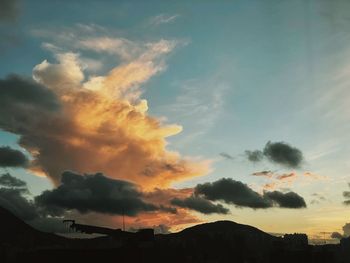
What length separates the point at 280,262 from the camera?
199 meters

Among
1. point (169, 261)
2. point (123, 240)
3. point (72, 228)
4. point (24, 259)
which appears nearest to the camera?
point (72, 228)

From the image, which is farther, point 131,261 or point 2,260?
point 2,260

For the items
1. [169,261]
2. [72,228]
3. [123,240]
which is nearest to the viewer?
[72,228]

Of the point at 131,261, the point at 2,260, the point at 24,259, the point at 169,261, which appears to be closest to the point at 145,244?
the point at 131,261

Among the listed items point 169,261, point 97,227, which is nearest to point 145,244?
point 97,227

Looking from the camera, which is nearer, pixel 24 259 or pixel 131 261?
pixel 131 261

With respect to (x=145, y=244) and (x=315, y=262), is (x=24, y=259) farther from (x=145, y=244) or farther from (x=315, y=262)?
(x=315, y=262)

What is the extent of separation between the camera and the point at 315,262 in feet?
641

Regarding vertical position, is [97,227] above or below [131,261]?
above

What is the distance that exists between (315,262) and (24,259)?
116m

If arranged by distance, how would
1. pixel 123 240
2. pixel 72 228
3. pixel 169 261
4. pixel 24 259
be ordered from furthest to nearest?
pixel 169 261 < pixel 24 259 < pixel 123 240 < pixel 72 228

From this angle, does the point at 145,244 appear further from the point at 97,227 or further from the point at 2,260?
the point at 2,260

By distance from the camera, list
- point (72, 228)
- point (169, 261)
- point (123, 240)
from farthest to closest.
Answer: point (169, 261) → point (123, 240) → point (72, 228)

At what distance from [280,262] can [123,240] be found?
9209 cm
